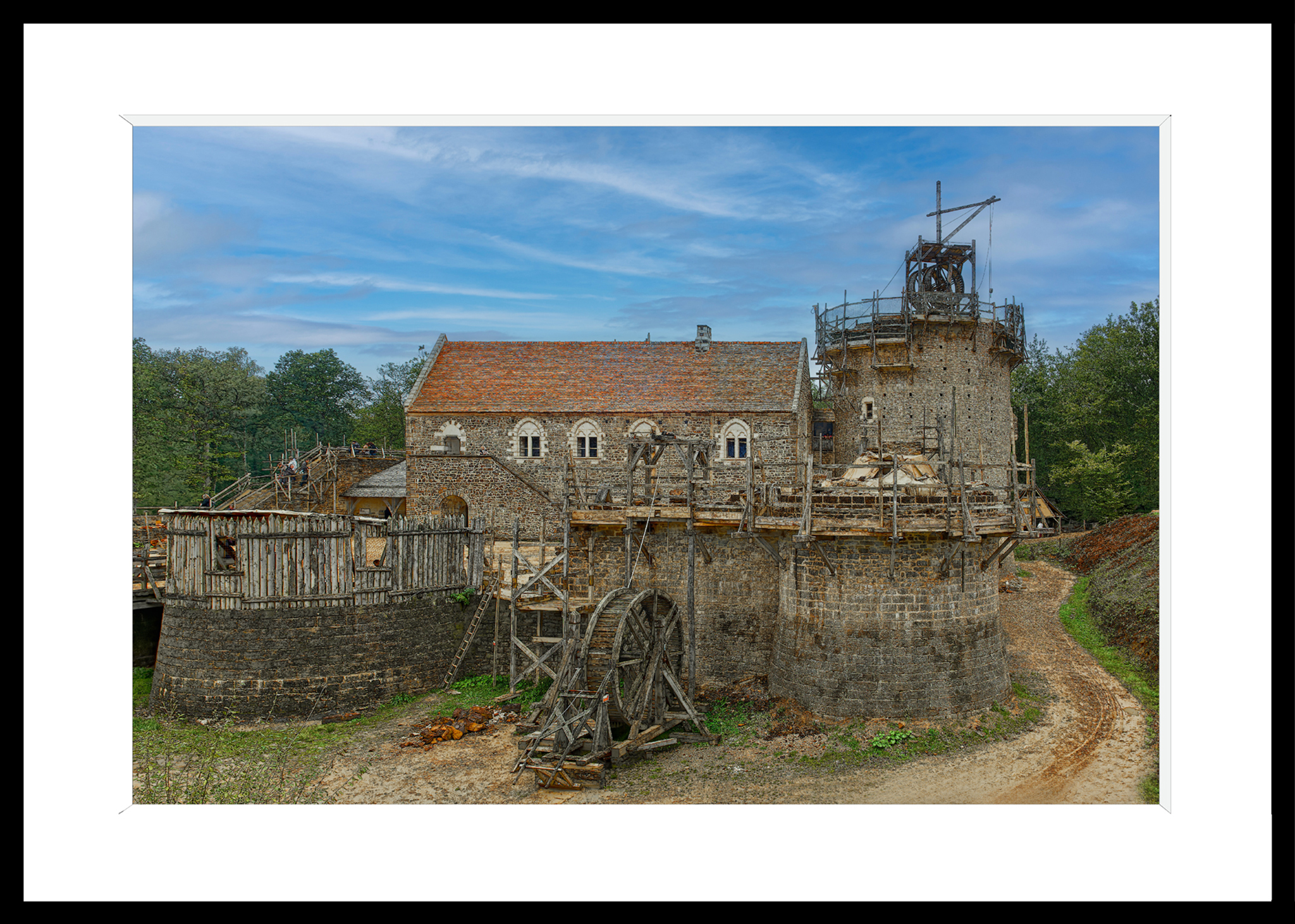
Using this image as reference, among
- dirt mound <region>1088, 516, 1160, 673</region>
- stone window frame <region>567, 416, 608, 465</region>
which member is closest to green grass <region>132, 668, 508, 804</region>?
stone window frame <region>567, 416, 608, 465</region>

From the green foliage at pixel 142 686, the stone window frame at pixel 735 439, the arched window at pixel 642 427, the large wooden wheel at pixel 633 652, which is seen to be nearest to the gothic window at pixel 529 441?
the arched window at pixel 642 427

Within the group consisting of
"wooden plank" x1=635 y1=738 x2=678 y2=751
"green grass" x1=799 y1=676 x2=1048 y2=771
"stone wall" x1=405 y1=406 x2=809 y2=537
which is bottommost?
"wooden plank" x1=635 y1=738 x2=678 y2=751

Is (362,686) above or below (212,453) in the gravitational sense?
below

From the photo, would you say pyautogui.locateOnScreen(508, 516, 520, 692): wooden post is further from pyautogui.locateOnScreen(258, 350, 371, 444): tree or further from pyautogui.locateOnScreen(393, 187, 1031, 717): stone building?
pyautogui.locateOnScreen(258, 350, 371, 444): tree

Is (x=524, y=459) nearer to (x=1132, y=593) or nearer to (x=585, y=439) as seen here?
(x=585, y=439)

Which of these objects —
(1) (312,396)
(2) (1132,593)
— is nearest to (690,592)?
(2) (1132,593)

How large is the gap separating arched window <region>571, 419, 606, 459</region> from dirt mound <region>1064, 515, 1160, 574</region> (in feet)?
56.8

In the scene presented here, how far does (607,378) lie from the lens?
1129 inches

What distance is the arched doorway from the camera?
92.8ft

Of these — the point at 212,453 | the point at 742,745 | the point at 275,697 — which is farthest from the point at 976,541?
the point at 212,453

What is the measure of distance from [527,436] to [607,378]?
11.8 ft

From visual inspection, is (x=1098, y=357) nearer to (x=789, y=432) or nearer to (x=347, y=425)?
(x=789, y=432)
